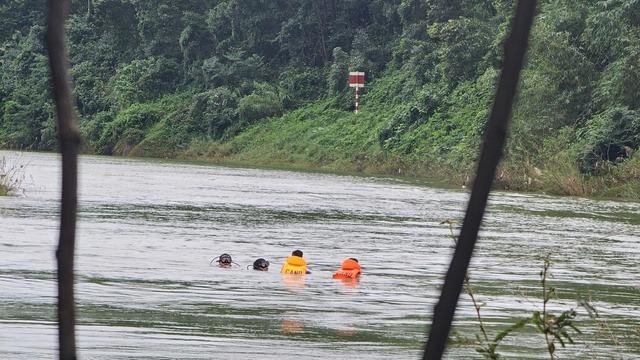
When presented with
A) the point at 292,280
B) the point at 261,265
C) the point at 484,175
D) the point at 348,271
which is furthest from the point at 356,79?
the point at 484,175

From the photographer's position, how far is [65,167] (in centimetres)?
290

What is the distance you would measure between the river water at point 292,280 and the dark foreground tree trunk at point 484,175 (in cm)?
278

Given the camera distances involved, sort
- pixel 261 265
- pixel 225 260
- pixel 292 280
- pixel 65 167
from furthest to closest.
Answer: pixel 225 260
pixel 261 265
pixel 292 280
pixel 65 167

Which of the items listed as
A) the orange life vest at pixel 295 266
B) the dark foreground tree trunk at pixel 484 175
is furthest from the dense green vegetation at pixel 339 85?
the dark foreground tree trunk at pixel 484 175

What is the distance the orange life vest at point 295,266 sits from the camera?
736 inches

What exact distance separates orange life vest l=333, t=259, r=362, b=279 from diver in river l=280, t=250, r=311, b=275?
0.46m

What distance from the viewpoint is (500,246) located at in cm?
2497

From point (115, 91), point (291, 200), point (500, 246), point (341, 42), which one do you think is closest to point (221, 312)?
point (500, 246)

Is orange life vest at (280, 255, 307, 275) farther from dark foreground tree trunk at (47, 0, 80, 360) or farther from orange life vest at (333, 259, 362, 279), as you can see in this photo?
dark foreground tree trunk at (47, 0, 80, 360)

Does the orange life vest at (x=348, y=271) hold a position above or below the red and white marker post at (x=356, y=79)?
below

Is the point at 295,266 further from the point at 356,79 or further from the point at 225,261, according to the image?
the point at 356,79

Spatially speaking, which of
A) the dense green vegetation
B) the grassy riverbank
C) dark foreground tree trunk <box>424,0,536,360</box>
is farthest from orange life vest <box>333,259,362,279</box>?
the dense green vegetation

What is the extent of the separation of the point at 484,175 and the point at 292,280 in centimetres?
1572

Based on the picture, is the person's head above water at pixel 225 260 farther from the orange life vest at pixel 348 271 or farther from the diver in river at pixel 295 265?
the orange life vest at pixel 348 271
